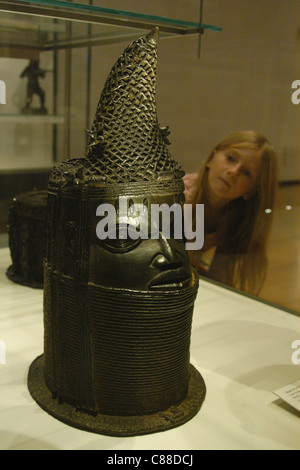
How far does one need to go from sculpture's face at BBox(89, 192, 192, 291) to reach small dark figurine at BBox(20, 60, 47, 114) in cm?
179

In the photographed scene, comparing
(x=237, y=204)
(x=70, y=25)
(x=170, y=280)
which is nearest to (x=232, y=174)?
(x=237, y=204)

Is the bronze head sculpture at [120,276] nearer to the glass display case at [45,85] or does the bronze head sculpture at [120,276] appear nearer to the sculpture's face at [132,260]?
the sculpture's face at [132,260]

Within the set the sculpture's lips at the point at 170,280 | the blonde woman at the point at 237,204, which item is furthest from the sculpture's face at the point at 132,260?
the blonde woman at the point at 237,204

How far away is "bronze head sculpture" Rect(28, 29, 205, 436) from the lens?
4.33 feet

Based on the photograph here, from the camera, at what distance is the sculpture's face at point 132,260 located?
131 centimetres

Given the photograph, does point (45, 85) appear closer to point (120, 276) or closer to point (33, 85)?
point (33, 85)

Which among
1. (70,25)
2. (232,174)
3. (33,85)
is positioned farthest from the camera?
(33,85)

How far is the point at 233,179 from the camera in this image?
2410mm

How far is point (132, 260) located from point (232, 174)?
1214mm

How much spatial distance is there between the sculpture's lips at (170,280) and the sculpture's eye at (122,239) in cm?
10

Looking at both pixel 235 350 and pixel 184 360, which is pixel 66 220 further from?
pixel 235 350

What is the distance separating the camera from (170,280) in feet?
4.47

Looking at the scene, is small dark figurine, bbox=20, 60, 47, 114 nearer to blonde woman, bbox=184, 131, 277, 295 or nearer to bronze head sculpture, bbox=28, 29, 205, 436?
blonde woman, bbox=184, 131, 277, 295

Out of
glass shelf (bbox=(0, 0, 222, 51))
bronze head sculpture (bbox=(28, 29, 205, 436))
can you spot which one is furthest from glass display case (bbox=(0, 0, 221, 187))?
bronze head sculpture (bbox=(28, 29, 205, 436))
